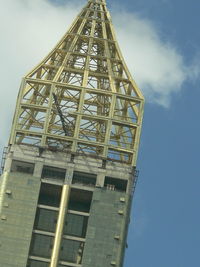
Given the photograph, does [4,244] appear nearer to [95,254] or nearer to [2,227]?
[2,227]

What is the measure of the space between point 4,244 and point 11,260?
12.4 ft

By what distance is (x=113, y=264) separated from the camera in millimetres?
199625

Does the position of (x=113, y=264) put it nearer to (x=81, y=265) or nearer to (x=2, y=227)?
(x=81, y=265)

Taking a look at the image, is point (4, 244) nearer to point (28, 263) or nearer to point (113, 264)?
point (28, 263)

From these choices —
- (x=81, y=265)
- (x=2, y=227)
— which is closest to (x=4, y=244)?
(x=2, y=227)

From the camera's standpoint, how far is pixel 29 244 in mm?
199250

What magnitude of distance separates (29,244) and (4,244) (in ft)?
17.0

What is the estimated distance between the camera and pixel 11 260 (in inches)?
7761

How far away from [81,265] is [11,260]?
47.8 ft

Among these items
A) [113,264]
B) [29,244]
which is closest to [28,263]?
[29,244]

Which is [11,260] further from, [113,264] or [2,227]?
[113,264]

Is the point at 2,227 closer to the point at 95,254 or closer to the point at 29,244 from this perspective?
the point at 29,244

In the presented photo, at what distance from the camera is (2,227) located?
656ft

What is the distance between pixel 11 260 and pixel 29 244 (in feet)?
16.8
